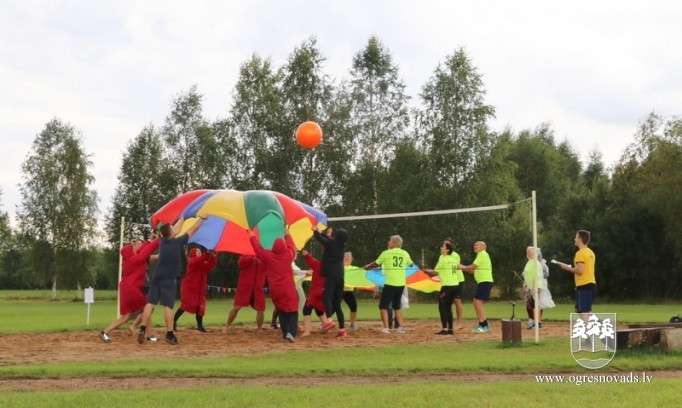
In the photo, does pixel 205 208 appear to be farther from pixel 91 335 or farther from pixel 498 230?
pixel 498 230

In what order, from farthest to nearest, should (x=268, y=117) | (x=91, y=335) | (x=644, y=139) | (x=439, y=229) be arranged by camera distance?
(x=644, y=139) → (x=268, y=117) → (x=439, y=229) → (x=91, y=335)

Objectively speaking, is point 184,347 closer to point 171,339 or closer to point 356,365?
point 171,339

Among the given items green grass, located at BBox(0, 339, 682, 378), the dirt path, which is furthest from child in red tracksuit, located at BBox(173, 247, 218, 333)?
green grass, located at BBox(0, 339, 682, 378)

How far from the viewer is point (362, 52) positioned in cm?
4609

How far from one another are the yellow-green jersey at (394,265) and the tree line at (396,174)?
22.9 meters

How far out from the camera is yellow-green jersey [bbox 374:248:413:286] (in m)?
17.0

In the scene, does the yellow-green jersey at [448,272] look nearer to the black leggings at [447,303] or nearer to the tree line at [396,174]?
the black leggings at [447,303]

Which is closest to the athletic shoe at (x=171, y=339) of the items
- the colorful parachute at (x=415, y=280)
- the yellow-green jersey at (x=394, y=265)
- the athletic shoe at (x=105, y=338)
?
the athletic shoe at (x=105, y=338)

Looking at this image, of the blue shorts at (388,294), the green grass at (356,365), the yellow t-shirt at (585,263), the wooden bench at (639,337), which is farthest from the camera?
the blue shorts at (388,294)

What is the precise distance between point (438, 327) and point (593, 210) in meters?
27.4

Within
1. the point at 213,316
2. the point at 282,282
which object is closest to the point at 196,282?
the point at 282,282

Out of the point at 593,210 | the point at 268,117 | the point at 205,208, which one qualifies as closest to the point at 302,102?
the point at 268,117

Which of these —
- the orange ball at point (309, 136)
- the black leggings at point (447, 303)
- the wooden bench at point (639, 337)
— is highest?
the orange ball at point (309, 136)

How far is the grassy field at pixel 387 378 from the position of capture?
8.00 metres
